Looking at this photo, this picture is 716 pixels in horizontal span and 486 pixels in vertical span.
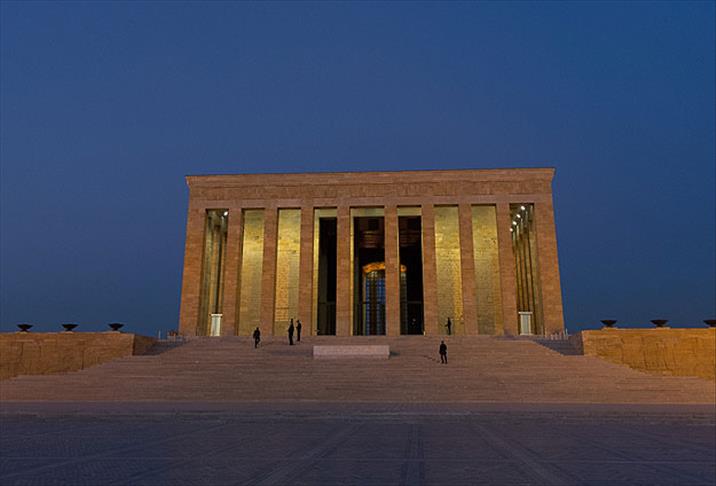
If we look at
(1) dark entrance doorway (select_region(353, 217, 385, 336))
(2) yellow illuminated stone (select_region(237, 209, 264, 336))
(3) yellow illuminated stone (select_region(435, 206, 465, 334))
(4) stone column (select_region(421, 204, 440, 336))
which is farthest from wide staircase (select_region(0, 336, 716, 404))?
(1) dark entrance doorway (select_region(353, 217, 385, 336))

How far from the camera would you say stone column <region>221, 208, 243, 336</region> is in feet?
105

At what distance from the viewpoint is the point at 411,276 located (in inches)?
1694

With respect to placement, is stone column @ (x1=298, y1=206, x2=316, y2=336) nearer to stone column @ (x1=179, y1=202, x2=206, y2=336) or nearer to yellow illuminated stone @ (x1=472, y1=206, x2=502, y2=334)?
stone column @ (x1=179, y1=202, x2=206, y2=336)

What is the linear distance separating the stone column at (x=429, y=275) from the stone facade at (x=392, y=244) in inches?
2.6

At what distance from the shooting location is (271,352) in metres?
21.8

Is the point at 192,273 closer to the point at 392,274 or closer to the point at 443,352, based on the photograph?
the point at 392,274

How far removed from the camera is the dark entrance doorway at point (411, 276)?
4003cm

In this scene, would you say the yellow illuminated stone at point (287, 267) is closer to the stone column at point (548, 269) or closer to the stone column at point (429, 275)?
the stone column at point (429, 275)

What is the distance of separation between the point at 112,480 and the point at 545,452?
14.7 ft

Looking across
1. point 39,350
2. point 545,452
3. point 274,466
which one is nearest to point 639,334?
point 545,452

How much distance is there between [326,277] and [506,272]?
14.8 metres

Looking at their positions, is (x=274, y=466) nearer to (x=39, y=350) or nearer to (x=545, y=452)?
(x=545, y=452)

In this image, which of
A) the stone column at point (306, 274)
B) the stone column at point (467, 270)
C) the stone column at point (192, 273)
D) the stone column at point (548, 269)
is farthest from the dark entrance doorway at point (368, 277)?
the stone column at point (548, 269)

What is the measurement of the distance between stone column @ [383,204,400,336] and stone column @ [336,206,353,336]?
7.87 feet
